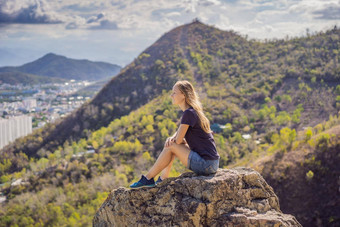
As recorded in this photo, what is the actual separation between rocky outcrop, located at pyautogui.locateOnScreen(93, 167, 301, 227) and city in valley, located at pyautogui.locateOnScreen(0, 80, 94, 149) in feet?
267

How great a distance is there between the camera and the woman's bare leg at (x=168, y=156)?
613 cm

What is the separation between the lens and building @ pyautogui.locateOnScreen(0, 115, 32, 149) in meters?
77.3

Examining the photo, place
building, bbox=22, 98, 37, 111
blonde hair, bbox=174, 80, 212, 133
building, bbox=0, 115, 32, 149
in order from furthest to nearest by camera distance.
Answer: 1. building, bbox=22, 98, 37, 111
2. building, bbox=0, 115, 32, 149
3. blonde hair, bbox=174, 80, 212, 133

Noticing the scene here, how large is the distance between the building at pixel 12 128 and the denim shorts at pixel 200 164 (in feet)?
268

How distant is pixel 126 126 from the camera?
4588 cm

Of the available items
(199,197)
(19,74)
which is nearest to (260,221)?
(199,197)

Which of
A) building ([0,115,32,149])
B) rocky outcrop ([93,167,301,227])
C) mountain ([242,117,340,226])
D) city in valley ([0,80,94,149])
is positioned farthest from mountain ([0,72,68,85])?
rocky outcrop ([93,167,301,227])

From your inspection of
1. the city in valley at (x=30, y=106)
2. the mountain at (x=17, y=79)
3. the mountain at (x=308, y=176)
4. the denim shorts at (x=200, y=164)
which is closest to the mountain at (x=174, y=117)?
the mountain at (x=308, y=176)

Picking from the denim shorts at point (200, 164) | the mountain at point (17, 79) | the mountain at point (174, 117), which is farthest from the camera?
the mountain at point (17, 79)

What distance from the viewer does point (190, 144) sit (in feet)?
20.5

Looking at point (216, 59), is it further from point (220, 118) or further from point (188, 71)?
point (220, 118)

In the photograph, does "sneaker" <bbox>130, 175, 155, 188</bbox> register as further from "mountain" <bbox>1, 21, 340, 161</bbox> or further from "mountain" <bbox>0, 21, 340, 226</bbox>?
"mountain" <bbox>1, 21, 340, 161</bbox>

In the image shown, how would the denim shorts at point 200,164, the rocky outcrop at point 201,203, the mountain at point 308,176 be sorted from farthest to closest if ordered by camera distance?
the mountain at point 308,176, the denim shorts at point 200,164, the rocky outcrop at point 201,203

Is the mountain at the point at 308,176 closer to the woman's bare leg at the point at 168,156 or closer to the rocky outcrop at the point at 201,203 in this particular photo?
the rocky outcrop at the point at 201,203
